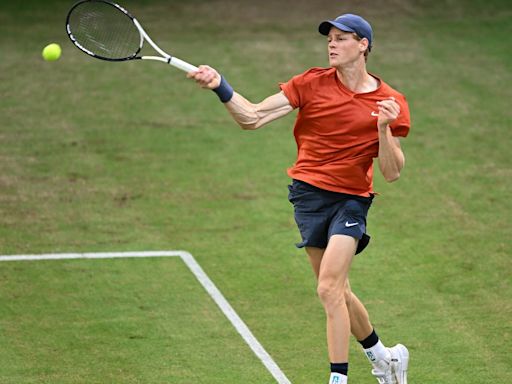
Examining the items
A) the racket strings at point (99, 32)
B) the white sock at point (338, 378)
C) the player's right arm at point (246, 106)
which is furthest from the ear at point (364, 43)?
the white sock at point (338, 378)

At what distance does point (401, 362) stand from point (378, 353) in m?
0.18

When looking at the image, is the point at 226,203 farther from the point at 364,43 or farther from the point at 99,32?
the point at 364,43

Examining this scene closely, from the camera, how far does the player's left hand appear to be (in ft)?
27.5

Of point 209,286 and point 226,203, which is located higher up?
point 209,286

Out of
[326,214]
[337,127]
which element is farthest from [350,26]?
[326,214]

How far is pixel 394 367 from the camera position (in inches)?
360

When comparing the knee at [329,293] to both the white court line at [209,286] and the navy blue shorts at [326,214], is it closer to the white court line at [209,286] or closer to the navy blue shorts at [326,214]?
the navy blue shorts at [326,214]

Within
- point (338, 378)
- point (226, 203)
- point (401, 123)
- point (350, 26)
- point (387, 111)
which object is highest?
point (350, 26)

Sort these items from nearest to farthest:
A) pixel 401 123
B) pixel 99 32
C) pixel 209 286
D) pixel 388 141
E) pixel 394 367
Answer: pixel 388 141, pixel 401 123, pixel 394 367, pixel 99 32, pixel 209 286

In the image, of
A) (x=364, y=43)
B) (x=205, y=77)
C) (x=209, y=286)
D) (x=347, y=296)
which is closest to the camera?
(x=205, y=77)

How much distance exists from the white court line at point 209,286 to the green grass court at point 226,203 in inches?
3.4

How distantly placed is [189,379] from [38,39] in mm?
11041

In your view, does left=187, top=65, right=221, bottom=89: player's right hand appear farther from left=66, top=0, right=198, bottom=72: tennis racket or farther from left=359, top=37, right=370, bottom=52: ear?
left=66, top=0, right=198, bottom=72: tennis racket

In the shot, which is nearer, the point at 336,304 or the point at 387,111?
the point at 387,111
